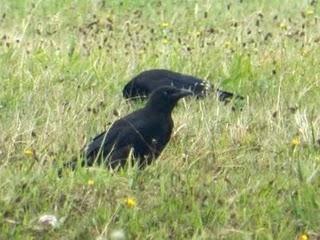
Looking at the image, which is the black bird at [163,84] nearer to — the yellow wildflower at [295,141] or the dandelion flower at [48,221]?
the yellow wildflower at [295,141]

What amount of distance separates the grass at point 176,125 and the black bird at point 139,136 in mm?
100

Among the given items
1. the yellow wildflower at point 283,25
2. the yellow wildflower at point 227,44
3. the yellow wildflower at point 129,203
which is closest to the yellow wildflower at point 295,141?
the yellow wildflower at point 129,203

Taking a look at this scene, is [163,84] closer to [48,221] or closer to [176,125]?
[176,125]

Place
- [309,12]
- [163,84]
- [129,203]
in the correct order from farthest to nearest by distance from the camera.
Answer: [309,12], [163,84], [129,203]

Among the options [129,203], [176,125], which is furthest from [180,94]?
[129,203]

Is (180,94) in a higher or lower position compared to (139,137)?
higher

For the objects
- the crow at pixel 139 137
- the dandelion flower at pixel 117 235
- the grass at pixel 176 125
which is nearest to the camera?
the dandelion flower at pixel 117 235

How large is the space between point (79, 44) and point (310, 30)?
1.69 meters

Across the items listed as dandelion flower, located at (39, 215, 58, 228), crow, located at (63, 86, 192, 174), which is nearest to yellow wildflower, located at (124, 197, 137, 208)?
dandelion flower, located at (39, 215, 58, 228)

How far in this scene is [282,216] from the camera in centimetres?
549

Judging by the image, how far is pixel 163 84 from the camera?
727 centimetres

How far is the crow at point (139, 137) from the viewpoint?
19.4 feet

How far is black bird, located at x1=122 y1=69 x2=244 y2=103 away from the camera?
7094 millimetres

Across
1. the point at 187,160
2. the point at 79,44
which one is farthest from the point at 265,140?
the point at 79,44
